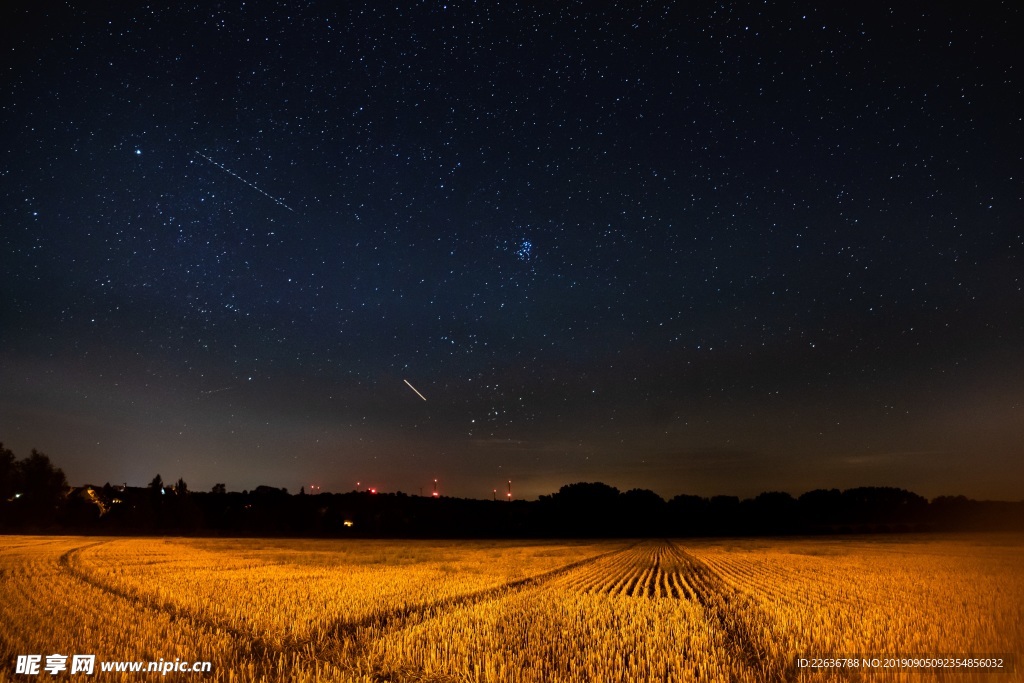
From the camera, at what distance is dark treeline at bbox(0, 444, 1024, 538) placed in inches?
3546

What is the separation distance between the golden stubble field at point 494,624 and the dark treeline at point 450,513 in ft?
221

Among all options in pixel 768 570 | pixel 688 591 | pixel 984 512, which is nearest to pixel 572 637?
pixel 688 591

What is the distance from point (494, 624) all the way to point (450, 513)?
10755 cm

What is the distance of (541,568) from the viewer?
2884 cm

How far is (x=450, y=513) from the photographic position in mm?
116188

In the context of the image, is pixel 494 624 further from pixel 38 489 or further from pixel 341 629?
pixel 38 489

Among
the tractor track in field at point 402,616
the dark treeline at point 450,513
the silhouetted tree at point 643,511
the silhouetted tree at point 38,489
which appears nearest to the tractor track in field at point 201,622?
the tractor track in field at point 402,616

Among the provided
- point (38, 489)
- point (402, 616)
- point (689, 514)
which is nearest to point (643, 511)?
point (689, 514)

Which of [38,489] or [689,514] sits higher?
[38,489]

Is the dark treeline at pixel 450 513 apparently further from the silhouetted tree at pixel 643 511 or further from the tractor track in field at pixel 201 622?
the tractor track in field at pixel 201 622

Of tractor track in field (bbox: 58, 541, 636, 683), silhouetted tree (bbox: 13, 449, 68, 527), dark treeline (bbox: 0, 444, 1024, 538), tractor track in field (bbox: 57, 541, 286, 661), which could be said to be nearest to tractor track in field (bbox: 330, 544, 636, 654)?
tractor track in field (bbox: 58, 541, 636, 683)

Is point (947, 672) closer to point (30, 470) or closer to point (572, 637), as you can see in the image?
point (572, 637)

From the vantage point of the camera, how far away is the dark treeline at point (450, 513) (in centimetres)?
9006

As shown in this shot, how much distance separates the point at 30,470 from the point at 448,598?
107 meters
